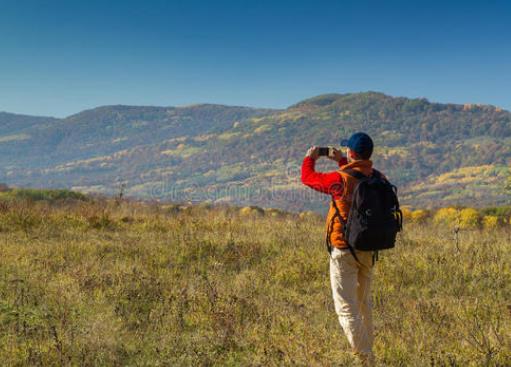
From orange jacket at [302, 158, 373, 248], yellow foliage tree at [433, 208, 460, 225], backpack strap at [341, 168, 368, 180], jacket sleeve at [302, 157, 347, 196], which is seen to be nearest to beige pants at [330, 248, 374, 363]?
orange jacket at [302, 158, 373, 248]

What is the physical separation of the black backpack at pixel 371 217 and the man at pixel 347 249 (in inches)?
4.8

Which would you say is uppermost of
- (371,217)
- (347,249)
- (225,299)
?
(371,217)

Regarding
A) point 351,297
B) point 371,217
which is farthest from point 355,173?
point 351,297

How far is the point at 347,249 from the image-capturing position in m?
4.26

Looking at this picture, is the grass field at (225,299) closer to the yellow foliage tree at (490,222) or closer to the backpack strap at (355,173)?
the backpack strap at (355,173)

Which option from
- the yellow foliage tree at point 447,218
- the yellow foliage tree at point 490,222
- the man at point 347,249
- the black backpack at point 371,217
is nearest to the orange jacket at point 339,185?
the man at point 347,249

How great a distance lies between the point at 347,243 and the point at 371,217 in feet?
1.18

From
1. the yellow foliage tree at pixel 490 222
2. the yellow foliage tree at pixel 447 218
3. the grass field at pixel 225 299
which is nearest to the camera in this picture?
the grass field at pixel 225 299

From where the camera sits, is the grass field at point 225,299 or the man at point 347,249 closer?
the man at point 347,249

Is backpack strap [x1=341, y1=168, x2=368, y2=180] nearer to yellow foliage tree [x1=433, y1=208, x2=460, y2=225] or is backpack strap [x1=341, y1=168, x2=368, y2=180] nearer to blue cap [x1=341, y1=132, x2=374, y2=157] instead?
blue cap [x1=341, y1=132, x2=374, y2=157]

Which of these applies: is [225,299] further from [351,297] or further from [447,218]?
[447,218]

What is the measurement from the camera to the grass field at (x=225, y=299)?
462 centimetres

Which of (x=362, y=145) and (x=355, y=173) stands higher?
(x=362, y=145)

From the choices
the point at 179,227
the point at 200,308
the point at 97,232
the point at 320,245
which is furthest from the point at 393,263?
the point at 97,232
